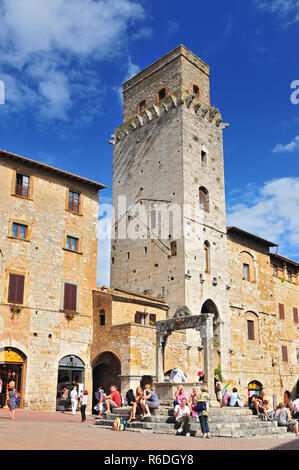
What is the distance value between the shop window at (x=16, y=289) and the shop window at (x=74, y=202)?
18.4 ft

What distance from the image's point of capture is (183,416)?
14.1m

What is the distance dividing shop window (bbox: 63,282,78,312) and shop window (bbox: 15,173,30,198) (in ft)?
18.2

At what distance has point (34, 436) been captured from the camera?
11.5 meters

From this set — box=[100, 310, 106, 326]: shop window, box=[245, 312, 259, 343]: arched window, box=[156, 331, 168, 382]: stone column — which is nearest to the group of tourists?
box=[156, 331, 168, 382]: stone column

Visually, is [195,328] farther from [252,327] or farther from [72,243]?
[252,327]

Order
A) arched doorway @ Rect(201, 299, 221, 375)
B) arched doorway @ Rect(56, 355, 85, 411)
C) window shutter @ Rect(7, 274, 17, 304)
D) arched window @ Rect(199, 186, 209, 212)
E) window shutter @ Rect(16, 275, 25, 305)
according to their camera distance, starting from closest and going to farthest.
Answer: window shutter @ Rect(7, 274, 17, 304), window shutter @ Rect(16, 275, 25, 305), arched doorway @ Rect(56, 355, 85, 411), arched doorway @ Rect(201, 299, 221, 375), arched window @ Rect(199, 186, 209, 212)

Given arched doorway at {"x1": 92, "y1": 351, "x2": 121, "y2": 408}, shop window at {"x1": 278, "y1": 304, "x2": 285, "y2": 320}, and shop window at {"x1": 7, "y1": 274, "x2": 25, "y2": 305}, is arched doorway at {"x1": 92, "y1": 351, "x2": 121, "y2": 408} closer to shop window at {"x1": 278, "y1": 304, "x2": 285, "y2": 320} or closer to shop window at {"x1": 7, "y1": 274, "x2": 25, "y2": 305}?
shop window at {"x1": 7, "y1": 274, "x2": 25, "y2": 305}

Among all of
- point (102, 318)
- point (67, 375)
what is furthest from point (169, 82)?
point (67, 375)

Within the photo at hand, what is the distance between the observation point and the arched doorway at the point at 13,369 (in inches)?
920

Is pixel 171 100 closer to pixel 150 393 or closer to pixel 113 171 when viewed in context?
pixel 113 171

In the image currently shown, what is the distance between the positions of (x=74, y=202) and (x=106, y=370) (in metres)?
10.3

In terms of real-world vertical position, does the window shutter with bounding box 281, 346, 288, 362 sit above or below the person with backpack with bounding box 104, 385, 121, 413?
above

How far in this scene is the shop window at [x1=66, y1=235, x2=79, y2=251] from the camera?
27.8 meters
